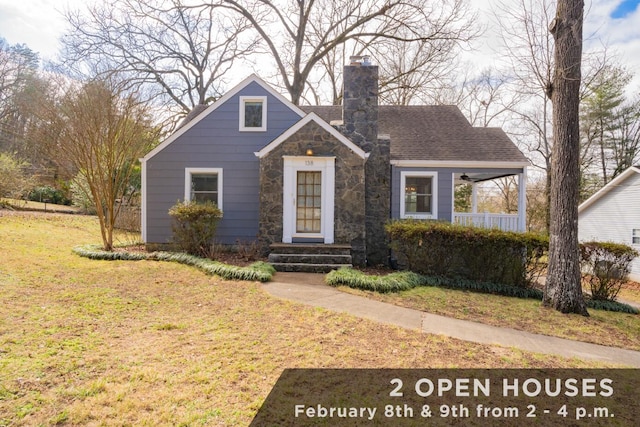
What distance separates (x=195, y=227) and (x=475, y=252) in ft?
24.7

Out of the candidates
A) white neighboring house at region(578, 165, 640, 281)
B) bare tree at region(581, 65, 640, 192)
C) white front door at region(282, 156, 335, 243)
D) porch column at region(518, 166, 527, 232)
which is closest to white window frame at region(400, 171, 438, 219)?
porch column at region(518, 166, 527, 232)

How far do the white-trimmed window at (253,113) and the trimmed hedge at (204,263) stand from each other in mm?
4595

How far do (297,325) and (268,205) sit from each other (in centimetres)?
557

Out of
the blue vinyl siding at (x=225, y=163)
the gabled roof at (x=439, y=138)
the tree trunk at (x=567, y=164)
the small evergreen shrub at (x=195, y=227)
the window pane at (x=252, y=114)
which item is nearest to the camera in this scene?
the tree trunk at (x=567, y=164)

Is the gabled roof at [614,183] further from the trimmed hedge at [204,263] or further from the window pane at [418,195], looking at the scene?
the trimmed hedge at [204,263]

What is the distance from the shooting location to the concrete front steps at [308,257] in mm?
8648

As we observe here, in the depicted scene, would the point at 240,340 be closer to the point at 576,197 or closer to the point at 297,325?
the point at 297,325

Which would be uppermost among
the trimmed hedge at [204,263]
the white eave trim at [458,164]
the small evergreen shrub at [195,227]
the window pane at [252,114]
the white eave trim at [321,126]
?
the window pane at [252,114]

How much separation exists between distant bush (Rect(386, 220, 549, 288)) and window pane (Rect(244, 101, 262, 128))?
5.97m

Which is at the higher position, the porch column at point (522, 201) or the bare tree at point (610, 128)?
the bare tree at point (610, 128)

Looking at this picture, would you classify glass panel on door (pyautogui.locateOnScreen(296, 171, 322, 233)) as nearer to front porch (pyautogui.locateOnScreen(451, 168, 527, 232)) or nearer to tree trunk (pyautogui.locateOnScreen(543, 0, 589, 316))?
front porch (pyautogui.locateOnScreen(451, 168, 527, 232))

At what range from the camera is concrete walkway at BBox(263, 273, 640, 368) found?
432 centimetres

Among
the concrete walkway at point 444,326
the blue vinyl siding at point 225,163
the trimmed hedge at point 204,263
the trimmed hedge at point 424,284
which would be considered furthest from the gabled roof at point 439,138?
the concrete walkway at point 444,326

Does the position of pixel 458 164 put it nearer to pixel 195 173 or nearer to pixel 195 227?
pixel 195 227
